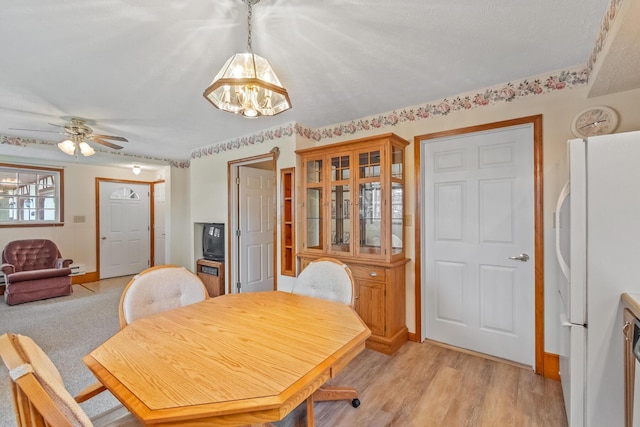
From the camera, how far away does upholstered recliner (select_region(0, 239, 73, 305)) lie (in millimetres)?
4020

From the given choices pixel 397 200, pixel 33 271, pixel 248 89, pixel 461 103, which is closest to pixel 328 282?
pixel 397 200

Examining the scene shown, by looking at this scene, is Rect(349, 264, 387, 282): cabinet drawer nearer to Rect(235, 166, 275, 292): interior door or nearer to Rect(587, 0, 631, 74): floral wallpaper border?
Rect(235, 166, 275, 292): interior door

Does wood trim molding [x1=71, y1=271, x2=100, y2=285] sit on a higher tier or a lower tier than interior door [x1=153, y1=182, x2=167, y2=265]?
lower

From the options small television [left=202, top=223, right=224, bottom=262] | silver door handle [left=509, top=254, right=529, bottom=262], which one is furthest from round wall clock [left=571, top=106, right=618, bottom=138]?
small television [left=202, top=223, right=224, bottom=262]

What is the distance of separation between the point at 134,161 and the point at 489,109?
525cm

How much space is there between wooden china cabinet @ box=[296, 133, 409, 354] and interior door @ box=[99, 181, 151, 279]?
4673mm

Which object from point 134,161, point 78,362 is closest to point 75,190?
point 134,161

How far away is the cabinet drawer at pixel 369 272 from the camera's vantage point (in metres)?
2.64

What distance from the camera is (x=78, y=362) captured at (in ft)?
8.01

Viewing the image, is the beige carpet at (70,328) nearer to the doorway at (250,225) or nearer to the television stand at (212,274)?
the television stand at (212,274)


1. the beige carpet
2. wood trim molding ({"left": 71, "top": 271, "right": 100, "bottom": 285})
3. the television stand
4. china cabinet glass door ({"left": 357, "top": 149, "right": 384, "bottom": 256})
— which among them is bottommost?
the beige carpet

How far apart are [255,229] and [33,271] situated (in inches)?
130

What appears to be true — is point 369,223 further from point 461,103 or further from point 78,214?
point 78,214

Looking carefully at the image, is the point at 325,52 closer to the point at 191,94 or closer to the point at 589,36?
the point at 191,94
